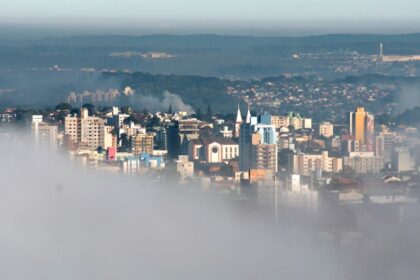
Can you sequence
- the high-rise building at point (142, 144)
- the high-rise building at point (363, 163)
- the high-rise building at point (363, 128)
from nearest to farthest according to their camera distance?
the high-rise building at point (363, 163)
the high-rise building at point (142, 144)
the high-rise building at point (363, 128)

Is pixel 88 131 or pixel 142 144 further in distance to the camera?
pixel 88 131

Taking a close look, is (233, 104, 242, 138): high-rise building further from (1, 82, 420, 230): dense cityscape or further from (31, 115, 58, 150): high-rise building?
(31, 115, 58, 150): high-rise building

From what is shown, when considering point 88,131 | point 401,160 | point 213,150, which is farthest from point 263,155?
point 88,131

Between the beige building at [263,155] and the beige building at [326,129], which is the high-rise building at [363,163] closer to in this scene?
the beige building at [263,155]

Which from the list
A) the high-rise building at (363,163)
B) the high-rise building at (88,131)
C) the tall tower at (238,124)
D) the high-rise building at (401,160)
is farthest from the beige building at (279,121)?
the high-rise building at (401,160)

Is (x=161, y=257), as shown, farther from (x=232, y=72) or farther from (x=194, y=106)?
(x=232, y=72)

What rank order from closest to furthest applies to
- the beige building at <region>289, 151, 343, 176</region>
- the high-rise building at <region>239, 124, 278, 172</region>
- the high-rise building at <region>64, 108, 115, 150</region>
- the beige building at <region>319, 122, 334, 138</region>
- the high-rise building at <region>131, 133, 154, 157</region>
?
the beige building at <region>289, 151, 343, 176</region>, the high-rise building at <region>239, 124, 278, 172</region>, the high-rise building at <region>131, 133, 154, 157</region>, the high-rise building at <region>64, 108, 115, 150</region>, the beige building at <region>319, 122, 334, 138</region>

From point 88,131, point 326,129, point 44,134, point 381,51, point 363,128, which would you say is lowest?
point 381,51

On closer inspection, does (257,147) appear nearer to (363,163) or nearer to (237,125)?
(363,163)

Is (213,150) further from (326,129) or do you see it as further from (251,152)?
(326,129)

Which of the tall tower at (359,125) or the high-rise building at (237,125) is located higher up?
the high-rise building at (237,125)

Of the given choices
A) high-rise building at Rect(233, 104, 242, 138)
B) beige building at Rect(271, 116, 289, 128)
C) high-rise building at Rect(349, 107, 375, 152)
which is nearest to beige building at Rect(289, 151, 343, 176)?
high-rise building at Rect(349, 107, 375, 152)

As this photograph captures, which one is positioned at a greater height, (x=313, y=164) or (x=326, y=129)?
(x=313, y=164)
